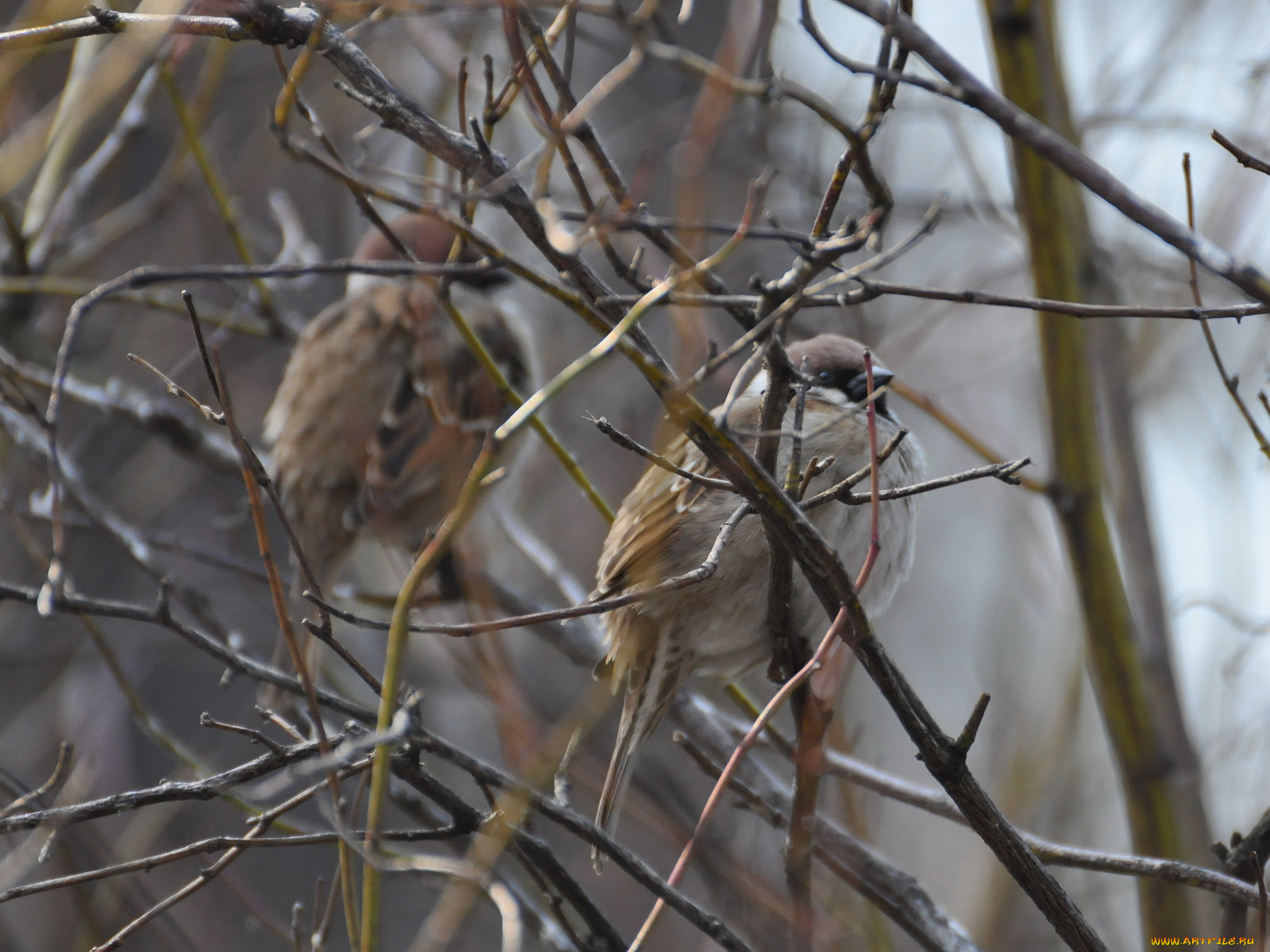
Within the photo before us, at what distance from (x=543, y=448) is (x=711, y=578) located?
2.56 metres

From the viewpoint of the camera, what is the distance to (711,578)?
270cm

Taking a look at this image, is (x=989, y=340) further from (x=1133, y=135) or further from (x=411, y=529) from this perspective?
(x=411, y=529)

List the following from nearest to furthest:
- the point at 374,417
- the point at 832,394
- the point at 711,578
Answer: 1. the point at 711,578
2. the point at 832,394
3. the point at 374,417

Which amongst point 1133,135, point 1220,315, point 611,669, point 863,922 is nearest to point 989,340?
point 1133,135

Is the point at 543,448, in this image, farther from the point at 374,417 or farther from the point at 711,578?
the point at 711,578

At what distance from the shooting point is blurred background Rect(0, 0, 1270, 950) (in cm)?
322

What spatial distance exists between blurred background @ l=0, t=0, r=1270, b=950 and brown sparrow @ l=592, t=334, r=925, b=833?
0.27 m

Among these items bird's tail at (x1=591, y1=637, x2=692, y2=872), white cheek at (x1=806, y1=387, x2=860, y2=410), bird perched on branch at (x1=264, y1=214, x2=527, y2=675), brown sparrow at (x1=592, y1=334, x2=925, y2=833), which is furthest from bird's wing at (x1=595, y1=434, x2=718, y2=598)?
bird perched on branch at (x1=264, y1=214, x2=527, y2=675)

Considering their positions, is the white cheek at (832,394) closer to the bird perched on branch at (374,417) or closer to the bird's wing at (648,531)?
the bird's wing at (648,531)

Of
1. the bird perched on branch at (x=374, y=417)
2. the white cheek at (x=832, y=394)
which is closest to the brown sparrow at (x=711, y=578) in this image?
the white cheek at (x=832, y=394)

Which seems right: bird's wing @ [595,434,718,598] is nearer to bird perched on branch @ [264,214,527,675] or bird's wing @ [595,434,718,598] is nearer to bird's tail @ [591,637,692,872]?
bird's tail @ [591,637,692,872]

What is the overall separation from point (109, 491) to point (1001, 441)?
459 cm

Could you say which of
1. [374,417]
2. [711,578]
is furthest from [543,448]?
[711,578]

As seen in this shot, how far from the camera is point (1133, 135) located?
12.8 ft
